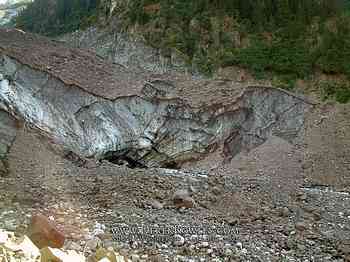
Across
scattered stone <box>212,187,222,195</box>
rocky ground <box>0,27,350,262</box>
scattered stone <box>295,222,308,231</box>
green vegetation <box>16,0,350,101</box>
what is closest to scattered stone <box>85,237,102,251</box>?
rocky ground <box>0,27,350,262</box>

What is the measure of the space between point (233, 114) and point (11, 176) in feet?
40.8

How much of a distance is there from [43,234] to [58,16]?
193ft

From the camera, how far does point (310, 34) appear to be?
3356 centimetres

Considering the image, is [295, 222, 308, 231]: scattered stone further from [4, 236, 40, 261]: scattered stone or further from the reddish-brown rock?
[4, 236, 40, 261]: scattered stone

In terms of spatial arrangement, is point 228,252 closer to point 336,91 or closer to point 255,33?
point 336,91

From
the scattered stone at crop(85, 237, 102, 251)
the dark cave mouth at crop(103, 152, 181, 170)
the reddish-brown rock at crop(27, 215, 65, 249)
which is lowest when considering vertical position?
the dark cave mouth at crop(103, 152, 181, 170)

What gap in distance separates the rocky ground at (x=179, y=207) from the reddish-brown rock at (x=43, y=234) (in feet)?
2.95

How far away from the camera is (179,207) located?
14703 millimetres

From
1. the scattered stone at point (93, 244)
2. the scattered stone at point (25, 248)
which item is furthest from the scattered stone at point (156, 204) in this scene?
the scattered stone at point (25, 248)

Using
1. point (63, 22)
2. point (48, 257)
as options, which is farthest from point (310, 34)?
point (63, 22)

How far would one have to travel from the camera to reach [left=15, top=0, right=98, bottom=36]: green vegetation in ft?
185

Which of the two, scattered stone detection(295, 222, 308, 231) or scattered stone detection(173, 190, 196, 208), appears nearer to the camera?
scattered stone detection(295, 222, 308, 231)

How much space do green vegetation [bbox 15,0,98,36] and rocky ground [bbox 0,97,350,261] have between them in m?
33.6

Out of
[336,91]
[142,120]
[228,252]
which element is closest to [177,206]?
[228,252]
